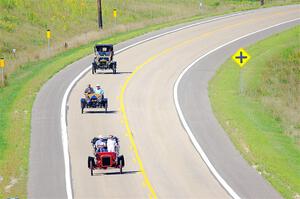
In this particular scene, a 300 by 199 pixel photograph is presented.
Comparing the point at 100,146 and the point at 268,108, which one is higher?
the point at 100,146

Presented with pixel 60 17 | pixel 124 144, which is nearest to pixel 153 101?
pixel 124 144

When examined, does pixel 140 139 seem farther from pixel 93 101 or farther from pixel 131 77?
pixel 131 77

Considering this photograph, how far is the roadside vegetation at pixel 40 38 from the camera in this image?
3131cm

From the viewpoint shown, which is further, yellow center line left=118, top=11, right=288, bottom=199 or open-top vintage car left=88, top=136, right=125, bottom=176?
open-top vintage car left=88, top=136, right=125, bottom=176

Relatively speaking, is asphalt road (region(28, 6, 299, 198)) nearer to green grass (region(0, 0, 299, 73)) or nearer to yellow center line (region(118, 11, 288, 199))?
yellow center line (region(118, 11, 288, 199))

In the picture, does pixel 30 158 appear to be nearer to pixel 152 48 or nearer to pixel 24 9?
pixel 152 48

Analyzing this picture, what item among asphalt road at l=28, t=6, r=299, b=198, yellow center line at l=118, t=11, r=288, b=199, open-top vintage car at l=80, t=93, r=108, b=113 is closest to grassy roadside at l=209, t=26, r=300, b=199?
asphalt road at l=28, t=6, r=299, b=198

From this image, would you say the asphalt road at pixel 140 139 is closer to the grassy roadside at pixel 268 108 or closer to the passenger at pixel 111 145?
the grassy roadside at pixel 268 108

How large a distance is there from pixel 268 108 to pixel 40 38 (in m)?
34.6

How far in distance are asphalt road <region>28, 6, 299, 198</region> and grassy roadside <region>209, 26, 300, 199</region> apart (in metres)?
0.72

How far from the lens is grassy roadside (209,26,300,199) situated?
96.6ft

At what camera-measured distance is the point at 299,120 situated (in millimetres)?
40031

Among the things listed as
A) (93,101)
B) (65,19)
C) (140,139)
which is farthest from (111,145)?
(65,19)

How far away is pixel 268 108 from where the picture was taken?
1604 inches
